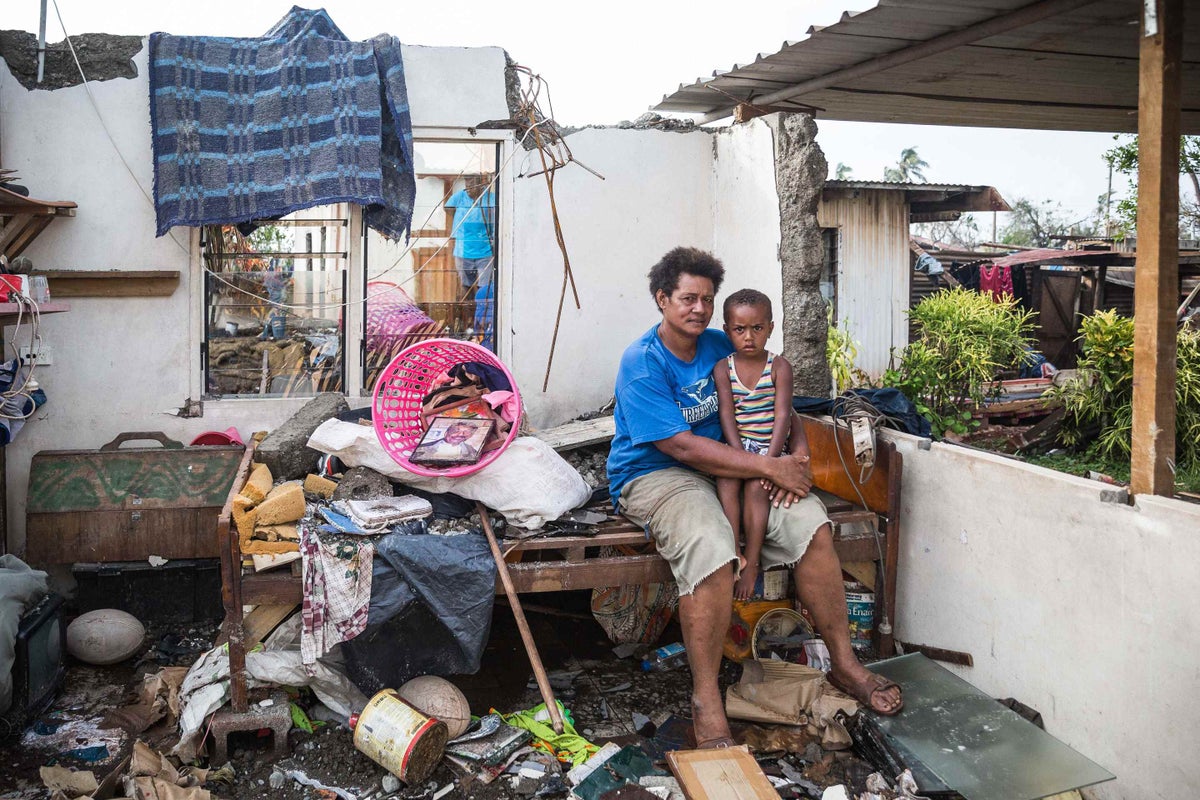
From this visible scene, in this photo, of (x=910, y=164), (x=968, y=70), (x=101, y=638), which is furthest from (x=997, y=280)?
(x=910, y=164)

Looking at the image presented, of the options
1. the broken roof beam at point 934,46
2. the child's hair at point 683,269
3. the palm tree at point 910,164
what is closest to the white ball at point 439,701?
the child's hair at point 683,269

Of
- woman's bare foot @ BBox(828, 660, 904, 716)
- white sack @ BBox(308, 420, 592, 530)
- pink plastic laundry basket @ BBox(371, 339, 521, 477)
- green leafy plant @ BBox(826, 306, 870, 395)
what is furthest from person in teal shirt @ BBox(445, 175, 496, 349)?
woman's bare foot @ BBox(828, 660, 904, 716)

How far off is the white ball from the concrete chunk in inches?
53.3

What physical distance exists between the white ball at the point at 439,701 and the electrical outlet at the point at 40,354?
3087 mm

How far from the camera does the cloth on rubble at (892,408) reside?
4.36 m

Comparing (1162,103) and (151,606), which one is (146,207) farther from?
(1162,103)

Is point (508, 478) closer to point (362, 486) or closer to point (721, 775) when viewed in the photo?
point (362, 486)

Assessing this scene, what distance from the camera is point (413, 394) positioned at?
15.4 feet

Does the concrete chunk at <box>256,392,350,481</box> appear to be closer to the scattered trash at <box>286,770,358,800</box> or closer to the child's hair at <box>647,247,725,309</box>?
the scattered trash at <box>286,770,358,800</box>

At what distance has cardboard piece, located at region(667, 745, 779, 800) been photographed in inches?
119

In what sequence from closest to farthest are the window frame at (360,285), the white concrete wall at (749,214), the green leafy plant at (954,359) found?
the white concrete wall at (749,214) → the window frame at (360,285) → the green leafy plant at (954,359)

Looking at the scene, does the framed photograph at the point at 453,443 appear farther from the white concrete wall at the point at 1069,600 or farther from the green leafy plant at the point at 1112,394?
the green leafy plant at the point at 1112,394

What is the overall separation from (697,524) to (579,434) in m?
1.78

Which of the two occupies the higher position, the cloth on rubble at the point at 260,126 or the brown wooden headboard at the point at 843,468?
the cloth on rubble at the point at 260,126
